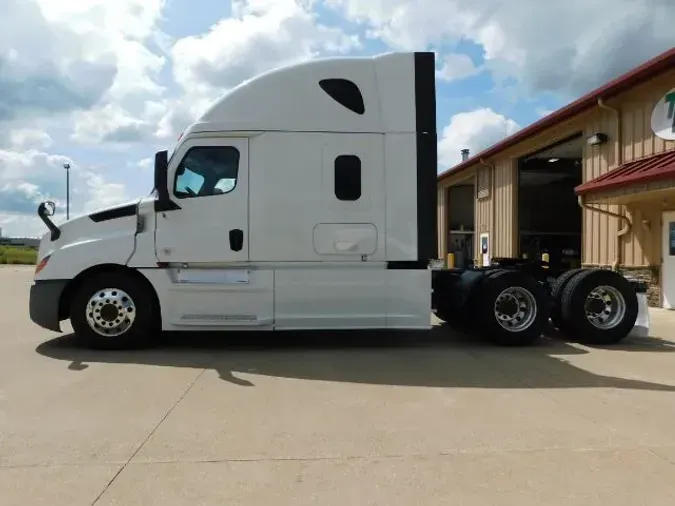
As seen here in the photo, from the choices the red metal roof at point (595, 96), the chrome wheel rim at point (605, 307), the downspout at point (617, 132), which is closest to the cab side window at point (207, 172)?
the chrome wheel rim at point (605, 307)

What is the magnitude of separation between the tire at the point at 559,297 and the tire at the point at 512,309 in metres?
0.54

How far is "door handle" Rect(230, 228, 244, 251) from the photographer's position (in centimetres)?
715

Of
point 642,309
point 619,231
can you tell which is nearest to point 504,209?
point 619,231

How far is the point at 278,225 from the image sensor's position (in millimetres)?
7195

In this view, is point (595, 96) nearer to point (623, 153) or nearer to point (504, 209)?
point (623, 153)

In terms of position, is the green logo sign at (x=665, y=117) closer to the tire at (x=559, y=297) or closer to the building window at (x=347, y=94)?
the tire at (x=559, y=297)

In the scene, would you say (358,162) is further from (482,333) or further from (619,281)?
(619,281)

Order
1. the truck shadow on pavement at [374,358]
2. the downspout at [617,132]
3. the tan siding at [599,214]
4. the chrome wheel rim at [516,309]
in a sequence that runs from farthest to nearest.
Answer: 1. the tan siding at [599,214]
2. the downspout at [617,132]
3. the chrome wheel rim at [516,309]
4. the truck shadow on pavement at [374,358]

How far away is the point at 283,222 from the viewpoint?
7.19m

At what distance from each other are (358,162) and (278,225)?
4.14ft

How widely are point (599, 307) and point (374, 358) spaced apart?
143 inches

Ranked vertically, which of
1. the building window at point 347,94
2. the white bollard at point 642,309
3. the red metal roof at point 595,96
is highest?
the red metal roof at point 595,96

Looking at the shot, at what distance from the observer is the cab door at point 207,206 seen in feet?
23.5

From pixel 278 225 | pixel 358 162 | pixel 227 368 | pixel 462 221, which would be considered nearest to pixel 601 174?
pixel 358 162
